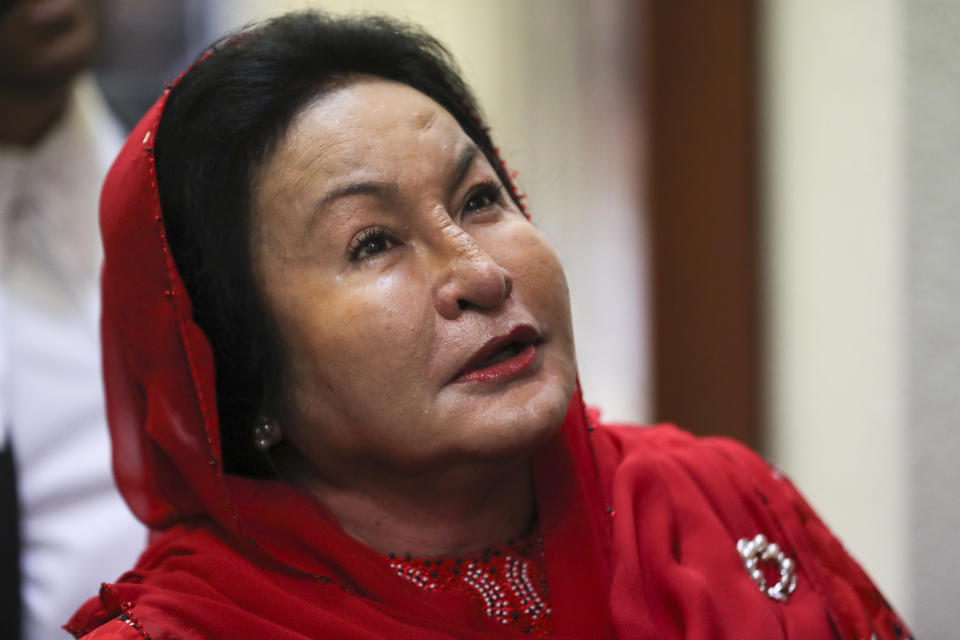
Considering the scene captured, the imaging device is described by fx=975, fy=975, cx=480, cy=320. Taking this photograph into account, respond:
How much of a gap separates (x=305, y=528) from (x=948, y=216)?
61.3 inches

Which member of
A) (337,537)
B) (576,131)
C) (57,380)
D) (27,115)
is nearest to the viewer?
(337,537)

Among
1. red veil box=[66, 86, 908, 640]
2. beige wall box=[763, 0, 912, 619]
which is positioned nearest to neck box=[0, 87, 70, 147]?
red veil box=[66, 86, 908, 640]

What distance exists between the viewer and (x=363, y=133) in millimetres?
1324

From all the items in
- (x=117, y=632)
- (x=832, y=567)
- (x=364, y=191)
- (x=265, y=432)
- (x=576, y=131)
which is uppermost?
(x=364, y=191)

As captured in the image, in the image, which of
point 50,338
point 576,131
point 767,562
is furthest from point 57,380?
point 576,131

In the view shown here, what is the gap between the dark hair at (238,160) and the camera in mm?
1378

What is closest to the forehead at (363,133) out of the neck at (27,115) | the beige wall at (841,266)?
the neck at (27,115)

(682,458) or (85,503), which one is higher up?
(682,458)

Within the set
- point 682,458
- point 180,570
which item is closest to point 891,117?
point 682,458

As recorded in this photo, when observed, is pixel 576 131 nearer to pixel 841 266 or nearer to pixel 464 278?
pixel 841 266

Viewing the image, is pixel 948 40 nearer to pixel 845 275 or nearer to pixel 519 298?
pixel 845 275

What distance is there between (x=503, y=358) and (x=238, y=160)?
47 cm

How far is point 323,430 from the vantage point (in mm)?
1360

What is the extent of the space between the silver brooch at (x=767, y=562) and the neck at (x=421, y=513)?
36 centimetres
